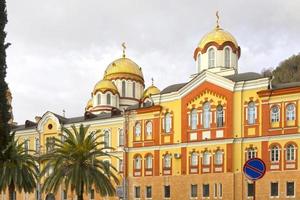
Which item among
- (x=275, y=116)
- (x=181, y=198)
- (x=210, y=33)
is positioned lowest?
(x=181, y=198)

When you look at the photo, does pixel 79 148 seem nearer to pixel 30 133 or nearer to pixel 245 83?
pixel 245 83

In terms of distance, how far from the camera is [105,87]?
75000 mm

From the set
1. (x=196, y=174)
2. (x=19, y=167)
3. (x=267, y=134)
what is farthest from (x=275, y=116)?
(x=19, y=167)

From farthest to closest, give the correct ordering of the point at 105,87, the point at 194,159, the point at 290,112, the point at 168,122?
the point at 105,87 < the point at 168,122 < the point at 194,159 < the point at 290,112

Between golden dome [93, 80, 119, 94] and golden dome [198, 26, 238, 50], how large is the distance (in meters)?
19.1

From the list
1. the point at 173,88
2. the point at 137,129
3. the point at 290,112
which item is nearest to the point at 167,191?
the point at 137,129

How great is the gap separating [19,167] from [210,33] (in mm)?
23462

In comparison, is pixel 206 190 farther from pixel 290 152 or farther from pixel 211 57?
pixel 211 57

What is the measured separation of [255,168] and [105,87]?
191 ft

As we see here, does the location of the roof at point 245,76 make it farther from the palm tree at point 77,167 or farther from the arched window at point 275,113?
the palm tree at point 77,167

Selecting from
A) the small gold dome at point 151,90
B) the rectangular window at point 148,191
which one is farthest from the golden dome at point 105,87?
the rectangular window at point 148,191

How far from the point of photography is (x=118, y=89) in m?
78.1

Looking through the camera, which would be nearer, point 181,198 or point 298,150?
point 298,150

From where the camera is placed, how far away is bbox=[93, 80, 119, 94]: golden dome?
74938 millimetres
